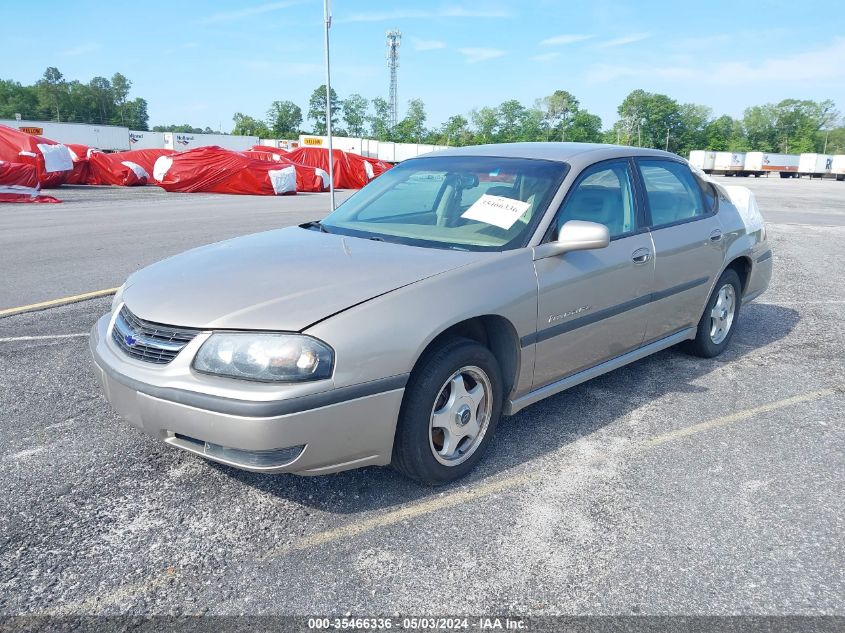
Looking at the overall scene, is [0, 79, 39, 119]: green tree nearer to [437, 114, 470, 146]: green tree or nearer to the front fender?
[437, 114, 470, 146]: green tree

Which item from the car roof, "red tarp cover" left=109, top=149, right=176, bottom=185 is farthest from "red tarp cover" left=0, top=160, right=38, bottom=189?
the car roof

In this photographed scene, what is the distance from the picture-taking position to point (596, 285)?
367 cm


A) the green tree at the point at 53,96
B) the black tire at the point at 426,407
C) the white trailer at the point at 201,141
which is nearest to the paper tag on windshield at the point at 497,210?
the black tire at the point at 426,407

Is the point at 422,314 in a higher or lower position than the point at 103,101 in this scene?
lower

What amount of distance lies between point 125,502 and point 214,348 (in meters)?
0.88

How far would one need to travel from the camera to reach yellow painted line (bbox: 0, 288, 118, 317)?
604cm

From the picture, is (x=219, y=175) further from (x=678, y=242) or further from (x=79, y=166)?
(x=678, y=242)

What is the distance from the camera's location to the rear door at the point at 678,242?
14.0 feet

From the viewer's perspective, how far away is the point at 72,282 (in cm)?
740

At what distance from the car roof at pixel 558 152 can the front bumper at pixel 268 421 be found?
6.15 feet

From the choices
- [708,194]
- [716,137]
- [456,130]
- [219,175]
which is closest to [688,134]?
[716,137]

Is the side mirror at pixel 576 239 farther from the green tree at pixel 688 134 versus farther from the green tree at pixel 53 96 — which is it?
the green tree at pixel 53 96

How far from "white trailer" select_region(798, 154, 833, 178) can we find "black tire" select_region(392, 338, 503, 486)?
277 ft

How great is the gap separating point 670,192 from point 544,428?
76.3 inches
